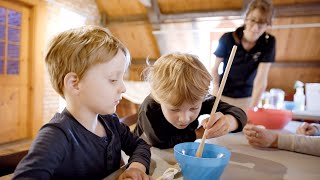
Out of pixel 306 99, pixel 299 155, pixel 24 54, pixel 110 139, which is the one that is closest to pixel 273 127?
pixel 299 155

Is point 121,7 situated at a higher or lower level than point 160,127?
higher

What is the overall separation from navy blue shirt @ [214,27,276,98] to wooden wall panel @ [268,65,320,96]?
8.46 feet

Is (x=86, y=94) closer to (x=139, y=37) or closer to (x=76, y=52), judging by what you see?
(x=76, y=52)

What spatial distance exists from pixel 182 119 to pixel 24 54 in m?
3.46

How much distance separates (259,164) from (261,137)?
0.74ft

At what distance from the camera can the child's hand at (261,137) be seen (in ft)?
3.51

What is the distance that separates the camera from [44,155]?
62 cm

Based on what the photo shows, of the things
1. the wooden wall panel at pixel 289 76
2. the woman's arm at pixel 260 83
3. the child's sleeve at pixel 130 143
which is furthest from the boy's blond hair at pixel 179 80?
the wooden wall panel at pixel 289 76

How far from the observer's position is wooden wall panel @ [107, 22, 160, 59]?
15.7ft

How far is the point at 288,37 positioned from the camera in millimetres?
4023

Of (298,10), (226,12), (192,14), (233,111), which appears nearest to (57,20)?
(192,14)

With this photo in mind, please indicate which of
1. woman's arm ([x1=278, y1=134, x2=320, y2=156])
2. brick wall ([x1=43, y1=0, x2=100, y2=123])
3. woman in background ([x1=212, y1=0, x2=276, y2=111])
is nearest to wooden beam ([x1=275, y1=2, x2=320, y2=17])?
woman in background ([x1=212, y1=0, x2=276, y2=111])

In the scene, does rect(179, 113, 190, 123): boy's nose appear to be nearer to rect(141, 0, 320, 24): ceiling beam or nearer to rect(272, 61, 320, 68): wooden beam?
rect(141, 0, 320, 24): ceiling beam

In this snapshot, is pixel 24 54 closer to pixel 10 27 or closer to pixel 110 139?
pixel 10 27
